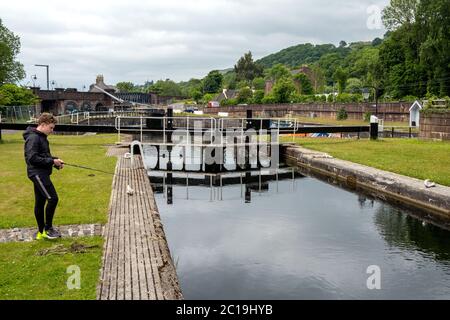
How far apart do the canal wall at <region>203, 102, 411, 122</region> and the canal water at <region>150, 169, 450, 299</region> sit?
40730 millimetres

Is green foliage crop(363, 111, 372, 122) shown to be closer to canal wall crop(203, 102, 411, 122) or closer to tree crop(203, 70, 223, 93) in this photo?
canal wall crop(203, 102, 411, 122)

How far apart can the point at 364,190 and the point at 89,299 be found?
40.1 ft

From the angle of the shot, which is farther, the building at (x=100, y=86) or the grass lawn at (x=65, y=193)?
the building at (x=100, y=86)

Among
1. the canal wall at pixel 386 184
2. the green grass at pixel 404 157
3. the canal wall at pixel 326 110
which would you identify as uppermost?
the canal wall at pixel 326 110

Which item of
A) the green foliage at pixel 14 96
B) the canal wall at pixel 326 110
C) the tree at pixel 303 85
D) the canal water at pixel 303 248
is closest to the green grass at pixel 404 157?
the canal water at pixel 303 248

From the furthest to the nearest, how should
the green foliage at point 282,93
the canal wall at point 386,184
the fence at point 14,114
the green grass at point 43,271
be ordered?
the green foliage at point 282,93
the fence at point 14,114
the canal wall at point 386,184
the green grass at point 43,271

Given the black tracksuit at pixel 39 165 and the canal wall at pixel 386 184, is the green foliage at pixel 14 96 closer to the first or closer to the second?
the canal wall at pixel 386 184

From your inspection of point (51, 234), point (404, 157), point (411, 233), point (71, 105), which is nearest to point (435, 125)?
point (404, 157)

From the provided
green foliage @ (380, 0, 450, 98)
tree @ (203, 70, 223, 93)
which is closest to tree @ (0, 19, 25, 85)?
green foliage @ (380, 0, 450, 98)

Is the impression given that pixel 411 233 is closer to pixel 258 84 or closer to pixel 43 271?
pixel 43 271

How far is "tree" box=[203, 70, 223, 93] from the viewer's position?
150m

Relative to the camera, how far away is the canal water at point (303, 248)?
24.9 ft

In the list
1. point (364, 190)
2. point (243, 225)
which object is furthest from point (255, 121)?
point (243, 225)

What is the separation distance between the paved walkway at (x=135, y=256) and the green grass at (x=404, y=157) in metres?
9.44
